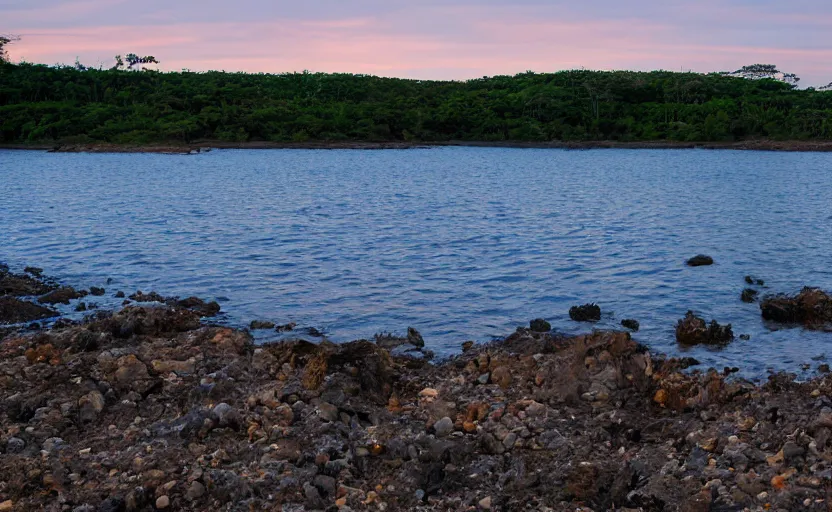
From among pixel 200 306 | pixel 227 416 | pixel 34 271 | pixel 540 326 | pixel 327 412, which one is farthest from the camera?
pixel 34 271

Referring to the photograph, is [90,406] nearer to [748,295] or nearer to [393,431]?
[393,431]

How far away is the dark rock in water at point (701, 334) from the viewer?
1723 centimetres

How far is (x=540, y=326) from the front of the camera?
18.3 metres

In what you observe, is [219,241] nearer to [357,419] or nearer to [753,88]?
[357,419]

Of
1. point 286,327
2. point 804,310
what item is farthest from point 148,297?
point 804,310

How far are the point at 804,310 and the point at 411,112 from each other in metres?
151

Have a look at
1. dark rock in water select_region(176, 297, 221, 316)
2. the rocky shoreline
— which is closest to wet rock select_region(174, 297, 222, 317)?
dark rock in water select_region(176, 297, 221, 316)

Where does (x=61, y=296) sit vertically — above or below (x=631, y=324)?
above

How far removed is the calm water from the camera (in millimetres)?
20703

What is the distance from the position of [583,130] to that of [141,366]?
15202cm

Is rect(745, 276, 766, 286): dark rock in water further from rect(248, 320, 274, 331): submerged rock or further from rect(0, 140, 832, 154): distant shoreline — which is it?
rect(0, 140, 832, 154): distant shoreline

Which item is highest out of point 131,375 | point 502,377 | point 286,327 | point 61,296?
point 131,375

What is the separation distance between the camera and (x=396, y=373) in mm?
14117

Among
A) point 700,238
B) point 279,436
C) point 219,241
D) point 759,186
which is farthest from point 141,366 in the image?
point 759,186
